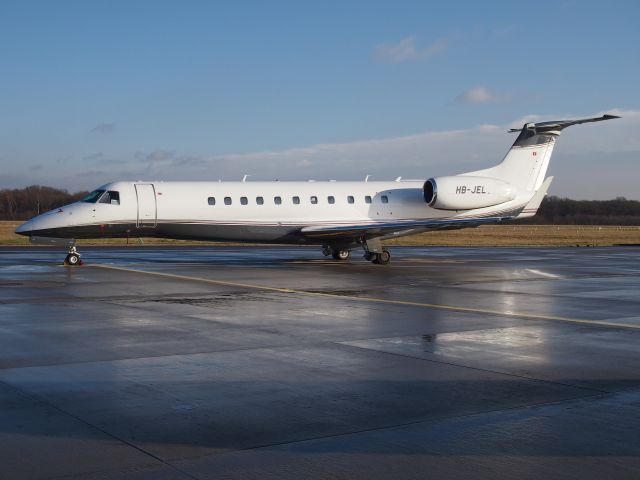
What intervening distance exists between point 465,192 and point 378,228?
3.81 m

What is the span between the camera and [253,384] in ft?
23.8

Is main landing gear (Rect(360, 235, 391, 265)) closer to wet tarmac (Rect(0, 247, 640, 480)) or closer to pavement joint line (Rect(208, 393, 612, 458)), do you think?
wet tarmac (Rect(0, 247, 640, 480))

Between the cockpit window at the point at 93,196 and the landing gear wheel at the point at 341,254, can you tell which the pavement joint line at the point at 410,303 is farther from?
the landing gear wheel at the point at 341,254

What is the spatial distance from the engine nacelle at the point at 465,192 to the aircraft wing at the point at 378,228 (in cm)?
72

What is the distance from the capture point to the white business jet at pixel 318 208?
2405 cm

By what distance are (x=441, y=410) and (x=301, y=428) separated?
4.39ft

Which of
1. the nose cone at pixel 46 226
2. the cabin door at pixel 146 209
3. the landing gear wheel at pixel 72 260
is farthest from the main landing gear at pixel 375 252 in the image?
the nose cone at pixel 46 226

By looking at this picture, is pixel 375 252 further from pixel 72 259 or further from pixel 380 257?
pixel 72 259

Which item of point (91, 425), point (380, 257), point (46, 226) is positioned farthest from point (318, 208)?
point (91, 425)

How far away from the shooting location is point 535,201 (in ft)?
93.0

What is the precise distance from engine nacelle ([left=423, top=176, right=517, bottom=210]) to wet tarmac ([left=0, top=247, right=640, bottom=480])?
36.4 ft

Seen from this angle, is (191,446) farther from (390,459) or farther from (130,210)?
(130,210)

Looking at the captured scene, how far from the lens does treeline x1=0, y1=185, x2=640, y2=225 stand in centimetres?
12027

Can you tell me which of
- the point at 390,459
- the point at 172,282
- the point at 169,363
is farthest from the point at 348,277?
the point at 390,459
